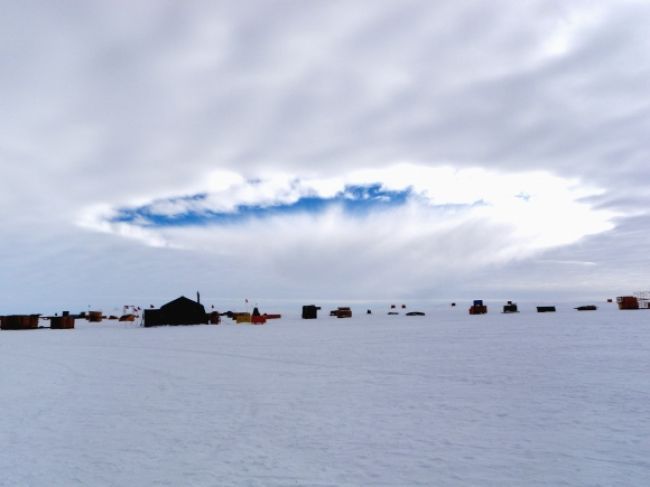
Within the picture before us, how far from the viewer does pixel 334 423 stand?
11.3m

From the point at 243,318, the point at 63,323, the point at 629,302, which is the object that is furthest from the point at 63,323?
the point at 629,302

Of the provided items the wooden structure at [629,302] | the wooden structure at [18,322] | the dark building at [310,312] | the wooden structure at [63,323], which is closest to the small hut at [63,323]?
the wooden structure at [63,323]

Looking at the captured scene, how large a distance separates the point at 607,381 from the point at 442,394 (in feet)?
19.0

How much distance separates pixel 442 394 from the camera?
561 inches

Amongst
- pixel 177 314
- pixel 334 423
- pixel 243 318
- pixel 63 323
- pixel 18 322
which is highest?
pixel 177 314

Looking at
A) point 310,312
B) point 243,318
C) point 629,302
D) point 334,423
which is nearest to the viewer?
point 334,423

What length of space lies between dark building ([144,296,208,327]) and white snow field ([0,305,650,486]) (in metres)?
47.0

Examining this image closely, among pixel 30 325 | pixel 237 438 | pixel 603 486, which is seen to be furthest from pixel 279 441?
pixel 30 325

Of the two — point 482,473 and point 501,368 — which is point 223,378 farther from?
point 482,473

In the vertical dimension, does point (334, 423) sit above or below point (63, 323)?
below

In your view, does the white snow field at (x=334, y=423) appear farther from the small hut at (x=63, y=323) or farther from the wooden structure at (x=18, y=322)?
the wooden structure at (x=18, y=322)

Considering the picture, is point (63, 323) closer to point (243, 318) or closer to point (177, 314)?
point (177, 314)

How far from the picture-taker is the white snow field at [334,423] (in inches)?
323

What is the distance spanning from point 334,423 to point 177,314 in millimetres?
61656
